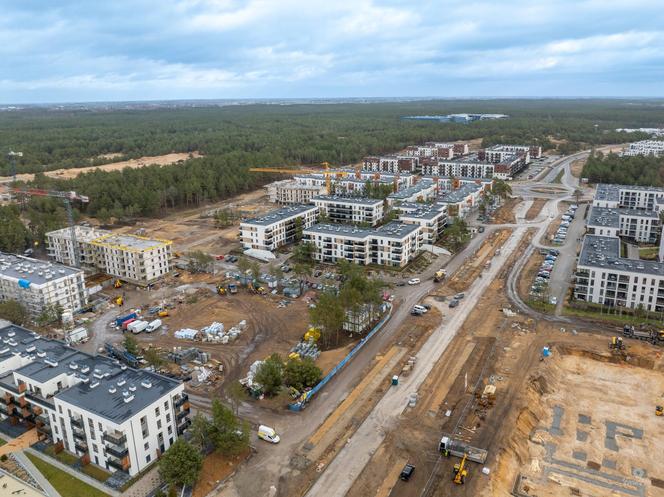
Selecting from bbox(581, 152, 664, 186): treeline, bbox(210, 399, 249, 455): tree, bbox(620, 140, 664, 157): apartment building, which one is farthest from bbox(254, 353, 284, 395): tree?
bbox(620, 140, 664, 157): apartment building

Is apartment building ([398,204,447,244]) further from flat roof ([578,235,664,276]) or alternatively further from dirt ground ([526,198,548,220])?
flat roof ([578,235,664,276])

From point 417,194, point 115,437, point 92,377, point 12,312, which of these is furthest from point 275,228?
point 115,437

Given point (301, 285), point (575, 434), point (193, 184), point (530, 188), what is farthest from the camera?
point (530, 188)

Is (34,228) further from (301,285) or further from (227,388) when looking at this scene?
Answer: (227,388)

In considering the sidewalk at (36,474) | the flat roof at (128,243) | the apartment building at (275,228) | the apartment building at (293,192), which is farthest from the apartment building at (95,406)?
the apartment building at (293,192)

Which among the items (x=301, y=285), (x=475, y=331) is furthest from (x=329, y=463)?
(x=301, y=285)

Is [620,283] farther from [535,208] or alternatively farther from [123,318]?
[123,318]
